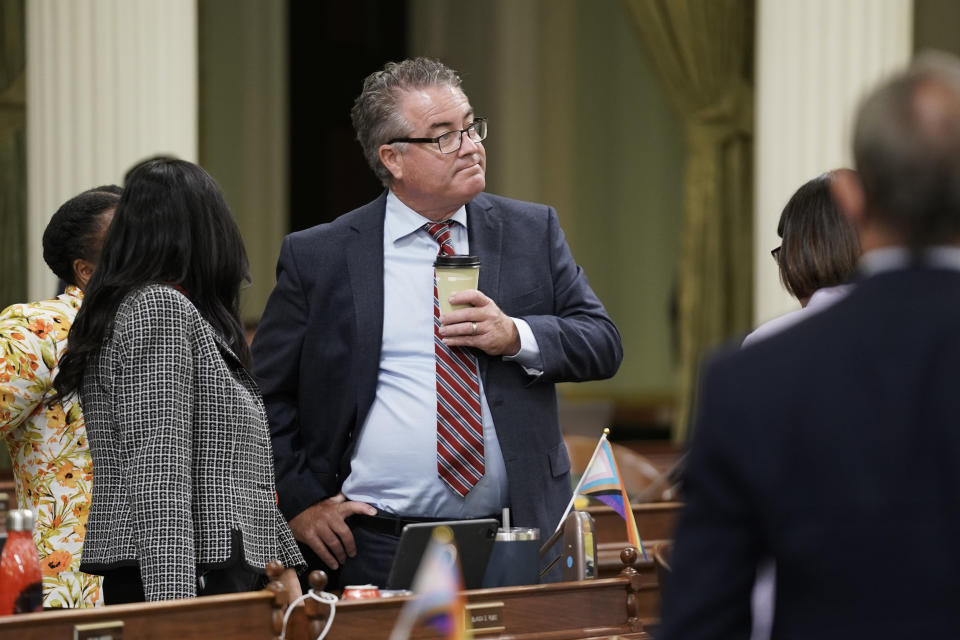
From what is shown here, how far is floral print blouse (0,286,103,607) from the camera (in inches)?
102

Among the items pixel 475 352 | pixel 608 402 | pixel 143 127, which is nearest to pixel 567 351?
pixel 475 352

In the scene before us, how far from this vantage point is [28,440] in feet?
8.73

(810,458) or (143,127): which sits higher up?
(143,127)

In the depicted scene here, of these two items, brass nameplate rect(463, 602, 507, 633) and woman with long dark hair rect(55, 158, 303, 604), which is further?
brass nameplate rect(463, 602, 507, 633)

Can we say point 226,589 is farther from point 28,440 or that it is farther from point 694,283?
point 694,283

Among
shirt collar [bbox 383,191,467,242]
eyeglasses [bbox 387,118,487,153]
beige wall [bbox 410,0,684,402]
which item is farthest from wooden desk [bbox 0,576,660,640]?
beige wall [bbox 410,0,684,402]

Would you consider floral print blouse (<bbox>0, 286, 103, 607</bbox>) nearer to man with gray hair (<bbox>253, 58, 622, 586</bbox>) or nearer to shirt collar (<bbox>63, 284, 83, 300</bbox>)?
shirt collar (<bbox>63, 284, 83, 300</bbox>)

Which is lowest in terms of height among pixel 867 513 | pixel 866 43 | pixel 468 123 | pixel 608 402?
pixel 608 402

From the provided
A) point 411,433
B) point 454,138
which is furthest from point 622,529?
point 454,138

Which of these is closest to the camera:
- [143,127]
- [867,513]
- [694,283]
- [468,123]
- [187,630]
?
[867,513]

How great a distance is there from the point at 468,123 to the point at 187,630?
128 cm

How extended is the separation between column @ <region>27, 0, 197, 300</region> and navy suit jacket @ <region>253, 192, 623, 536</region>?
108 inches

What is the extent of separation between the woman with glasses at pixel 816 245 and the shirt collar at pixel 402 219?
0.80 m

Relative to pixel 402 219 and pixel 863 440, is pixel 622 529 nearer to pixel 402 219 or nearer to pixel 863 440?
pixel 402 219
